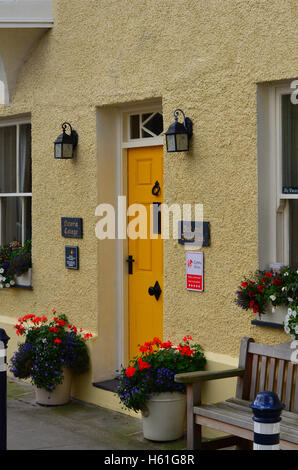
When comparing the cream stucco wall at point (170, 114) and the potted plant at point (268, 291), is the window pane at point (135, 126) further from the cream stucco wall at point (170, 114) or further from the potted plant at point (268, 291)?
the potted plant at point (268, 291)

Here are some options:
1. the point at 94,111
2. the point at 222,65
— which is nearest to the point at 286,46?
the point at 222,65

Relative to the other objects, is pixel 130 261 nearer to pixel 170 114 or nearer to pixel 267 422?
pixel 170 114

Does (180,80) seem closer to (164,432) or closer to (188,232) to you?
(188,232)

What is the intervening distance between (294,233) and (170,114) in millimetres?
1584

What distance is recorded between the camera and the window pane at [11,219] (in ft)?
30.7

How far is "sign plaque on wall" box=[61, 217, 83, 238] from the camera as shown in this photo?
808 centimetres

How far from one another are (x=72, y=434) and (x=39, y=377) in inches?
35.1

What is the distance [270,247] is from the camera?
6305 millimetres

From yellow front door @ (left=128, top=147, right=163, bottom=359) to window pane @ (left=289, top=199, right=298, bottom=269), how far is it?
156 cm

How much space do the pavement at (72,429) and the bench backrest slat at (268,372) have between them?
790 millimetres

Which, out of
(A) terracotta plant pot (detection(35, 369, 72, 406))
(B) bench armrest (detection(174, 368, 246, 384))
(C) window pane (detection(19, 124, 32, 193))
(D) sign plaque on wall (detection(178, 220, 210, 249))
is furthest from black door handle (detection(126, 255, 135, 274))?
(B) bench armrest (detection(174, 368, 246, 384))

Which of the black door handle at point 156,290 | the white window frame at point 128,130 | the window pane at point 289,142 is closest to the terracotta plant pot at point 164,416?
the black door handle at point 156,290

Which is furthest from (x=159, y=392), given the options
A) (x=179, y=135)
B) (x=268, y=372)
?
(x=179, y=135)

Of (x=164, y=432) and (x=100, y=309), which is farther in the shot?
(x=100, y=309)
